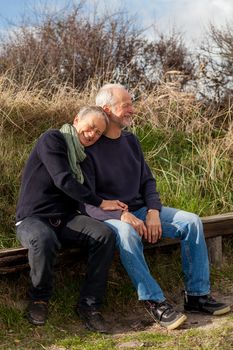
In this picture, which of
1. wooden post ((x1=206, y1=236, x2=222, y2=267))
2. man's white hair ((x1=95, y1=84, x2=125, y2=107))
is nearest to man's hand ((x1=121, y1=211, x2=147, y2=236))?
man's white hair ((x1=95, y1=84, x2=125, y2=107))

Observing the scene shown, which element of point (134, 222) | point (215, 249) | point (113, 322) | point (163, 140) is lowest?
point (113, 322)

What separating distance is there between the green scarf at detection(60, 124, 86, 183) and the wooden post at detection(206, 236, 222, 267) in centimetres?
159

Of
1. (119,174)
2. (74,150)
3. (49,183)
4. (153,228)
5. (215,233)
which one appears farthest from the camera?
(215,233)

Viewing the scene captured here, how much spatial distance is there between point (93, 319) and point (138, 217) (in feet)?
2.83

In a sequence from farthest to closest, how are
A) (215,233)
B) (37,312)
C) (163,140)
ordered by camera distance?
1. (163,140)
2. (215,233)
3. (37,312)

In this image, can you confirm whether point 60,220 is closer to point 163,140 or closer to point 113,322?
point 113,322

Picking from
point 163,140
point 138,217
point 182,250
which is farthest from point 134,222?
point 163,140

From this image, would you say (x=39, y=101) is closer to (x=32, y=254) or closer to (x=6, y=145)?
(x=6, y=145)

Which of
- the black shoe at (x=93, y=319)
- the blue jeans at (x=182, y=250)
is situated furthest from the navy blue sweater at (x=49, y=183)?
the black shoe at (x=93, y=319)

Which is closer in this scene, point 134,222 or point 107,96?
point 134,222

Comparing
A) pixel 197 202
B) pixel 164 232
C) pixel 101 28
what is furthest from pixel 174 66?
pixel 164 232

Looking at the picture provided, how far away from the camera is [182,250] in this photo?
14.6 feet

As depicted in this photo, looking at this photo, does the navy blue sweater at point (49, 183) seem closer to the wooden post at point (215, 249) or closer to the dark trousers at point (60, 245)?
the dark trousers at point (60, 245)

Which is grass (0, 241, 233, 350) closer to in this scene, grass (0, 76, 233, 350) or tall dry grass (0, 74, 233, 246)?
grass (0, 76, 233, 350)
